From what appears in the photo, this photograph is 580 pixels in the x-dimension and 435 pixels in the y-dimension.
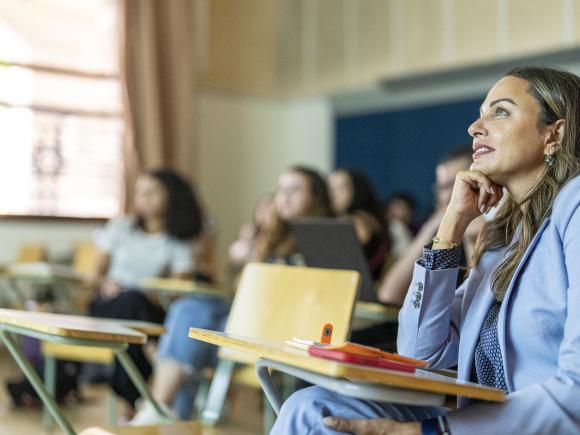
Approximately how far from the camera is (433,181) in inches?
277

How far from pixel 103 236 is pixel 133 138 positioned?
2.49 m

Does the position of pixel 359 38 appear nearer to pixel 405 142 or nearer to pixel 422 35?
pixel 422 35

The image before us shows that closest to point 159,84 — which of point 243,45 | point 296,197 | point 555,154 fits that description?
point 243,45

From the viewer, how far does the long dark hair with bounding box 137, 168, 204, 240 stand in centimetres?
439

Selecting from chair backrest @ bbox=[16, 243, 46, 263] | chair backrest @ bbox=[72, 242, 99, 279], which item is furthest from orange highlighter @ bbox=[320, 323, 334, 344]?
chair backrest @ bbox=[16, 243, 46, 263]

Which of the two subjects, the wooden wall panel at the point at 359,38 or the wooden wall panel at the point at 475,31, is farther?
the wooden wall panel at the point at 475,31

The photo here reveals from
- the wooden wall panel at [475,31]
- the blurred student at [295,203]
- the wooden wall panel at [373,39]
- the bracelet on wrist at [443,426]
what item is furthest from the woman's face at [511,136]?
the wooden wall panel at [373,39]

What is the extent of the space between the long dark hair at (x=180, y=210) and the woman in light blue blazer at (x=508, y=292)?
271cm

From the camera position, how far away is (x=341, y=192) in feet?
14.2

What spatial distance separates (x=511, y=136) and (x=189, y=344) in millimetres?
1973

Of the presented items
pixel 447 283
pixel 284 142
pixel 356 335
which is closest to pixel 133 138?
pixel 284 142

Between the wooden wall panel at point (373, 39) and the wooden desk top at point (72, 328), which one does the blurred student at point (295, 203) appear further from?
the wooden wall panel at point (373, 39)

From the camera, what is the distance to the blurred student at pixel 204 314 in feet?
10.9

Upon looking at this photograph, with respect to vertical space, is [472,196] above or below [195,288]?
above
